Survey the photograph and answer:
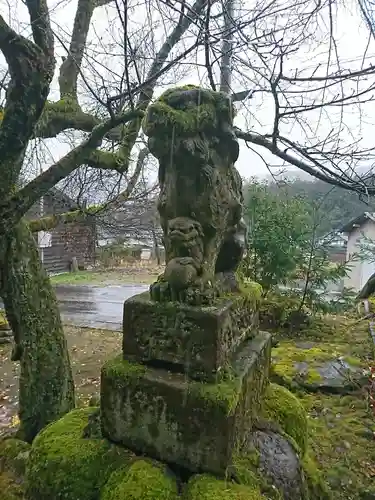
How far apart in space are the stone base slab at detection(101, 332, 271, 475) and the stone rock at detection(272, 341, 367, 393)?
1974mm

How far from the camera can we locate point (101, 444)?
162 cm

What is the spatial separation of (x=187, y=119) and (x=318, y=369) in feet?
9.99

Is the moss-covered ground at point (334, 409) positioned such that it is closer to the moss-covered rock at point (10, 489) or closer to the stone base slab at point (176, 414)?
the stone base slab at point (176, 414)

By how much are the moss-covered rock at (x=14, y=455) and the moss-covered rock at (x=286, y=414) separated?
1.55 m

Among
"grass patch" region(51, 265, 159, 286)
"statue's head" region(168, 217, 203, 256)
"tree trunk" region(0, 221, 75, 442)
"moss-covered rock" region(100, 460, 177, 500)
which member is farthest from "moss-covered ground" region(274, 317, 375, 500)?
"grass patch" region(51, 265, 159, 286)

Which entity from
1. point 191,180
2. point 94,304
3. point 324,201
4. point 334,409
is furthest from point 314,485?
point 94,304

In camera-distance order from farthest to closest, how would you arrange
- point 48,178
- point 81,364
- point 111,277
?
point 111,277 → point 81,364 → point 48,178

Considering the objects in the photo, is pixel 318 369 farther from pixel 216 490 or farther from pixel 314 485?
pixel 216 490

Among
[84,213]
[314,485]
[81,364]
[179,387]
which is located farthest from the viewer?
[81,364]

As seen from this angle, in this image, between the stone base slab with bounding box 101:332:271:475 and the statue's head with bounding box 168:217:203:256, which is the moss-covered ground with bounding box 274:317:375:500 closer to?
the stone base slab with bounding box 101:332:271:475

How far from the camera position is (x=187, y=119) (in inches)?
59.0

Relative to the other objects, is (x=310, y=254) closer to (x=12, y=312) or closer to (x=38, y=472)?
(x=12, y=312)

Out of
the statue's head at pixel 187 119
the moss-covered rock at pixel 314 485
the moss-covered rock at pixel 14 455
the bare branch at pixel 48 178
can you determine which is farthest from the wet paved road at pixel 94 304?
the statue's head at pixel 187 119

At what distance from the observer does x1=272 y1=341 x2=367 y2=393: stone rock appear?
3396mm
